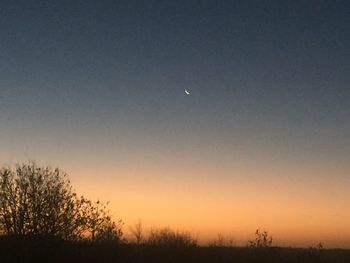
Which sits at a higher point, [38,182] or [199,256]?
[38,182]

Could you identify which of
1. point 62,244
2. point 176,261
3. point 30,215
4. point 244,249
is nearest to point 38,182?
point 30,215

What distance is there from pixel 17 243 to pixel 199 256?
13.3m

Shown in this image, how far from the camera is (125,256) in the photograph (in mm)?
41000

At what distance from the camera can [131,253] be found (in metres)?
41.7

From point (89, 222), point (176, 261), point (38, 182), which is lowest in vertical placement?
point (176, 261)

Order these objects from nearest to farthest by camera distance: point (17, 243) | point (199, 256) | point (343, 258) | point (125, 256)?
1. point (17, 243)
2. point (125, 256)
3. point (199, 256)
4. point (343, 258)

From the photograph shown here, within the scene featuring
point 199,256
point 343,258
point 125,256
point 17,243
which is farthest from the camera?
point 343,258

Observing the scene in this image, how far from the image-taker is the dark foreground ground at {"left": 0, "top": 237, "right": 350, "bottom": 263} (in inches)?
1473

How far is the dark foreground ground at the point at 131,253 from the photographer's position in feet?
123

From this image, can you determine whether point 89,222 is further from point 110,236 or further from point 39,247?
point 39,247

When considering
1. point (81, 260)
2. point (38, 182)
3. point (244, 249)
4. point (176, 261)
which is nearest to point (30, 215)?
point (38, 182)

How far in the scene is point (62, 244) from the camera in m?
39.5

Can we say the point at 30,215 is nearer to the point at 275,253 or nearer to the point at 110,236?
the point at 110,236

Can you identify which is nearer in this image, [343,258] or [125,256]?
[125,256]
